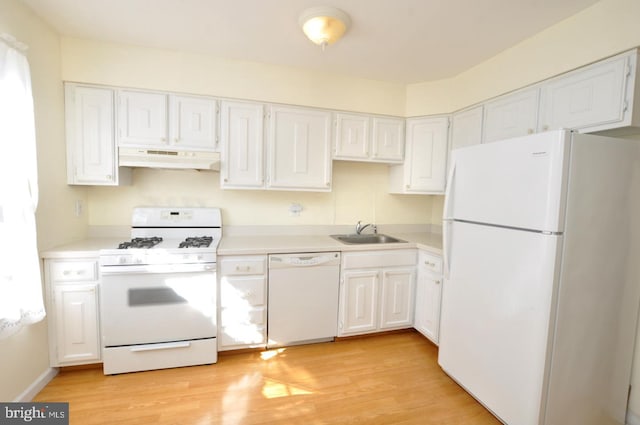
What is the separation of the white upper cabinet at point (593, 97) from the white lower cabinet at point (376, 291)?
1.53 metres

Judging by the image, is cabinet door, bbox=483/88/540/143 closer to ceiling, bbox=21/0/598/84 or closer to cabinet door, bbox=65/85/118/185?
ceiling, bbox=21/0/598/84

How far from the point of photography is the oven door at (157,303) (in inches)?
77.8

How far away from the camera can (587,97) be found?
5.57 feet

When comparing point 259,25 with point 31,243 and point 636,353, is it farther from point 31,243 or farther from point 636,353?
point 636,353

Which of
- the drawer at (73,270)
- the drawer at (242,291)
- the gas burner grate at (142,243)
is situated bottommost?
the drawer at (242,291)

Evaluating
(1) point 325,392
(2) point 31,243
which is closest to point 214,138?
(2) point 31,243

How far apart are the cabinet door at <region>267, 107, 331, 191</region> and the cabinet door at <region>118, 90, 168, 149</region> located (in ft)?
3.00

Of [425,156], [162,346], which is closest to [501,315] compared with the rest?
[425,156]

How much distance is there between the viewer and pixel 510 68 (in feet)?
7.04

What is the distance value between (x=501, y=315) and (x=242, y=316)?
1882mm

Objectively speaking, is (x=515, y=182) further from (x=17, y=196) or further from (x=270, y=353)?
(x=17, y=196)

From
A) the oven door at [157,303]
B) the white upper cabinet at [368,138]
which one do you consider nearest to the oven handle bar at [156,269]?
the oven door at [157,303]

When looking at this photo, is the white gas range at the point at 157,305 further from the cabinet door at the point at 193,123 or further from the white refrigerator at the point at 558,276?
the white refrigerator at the point at 558,276

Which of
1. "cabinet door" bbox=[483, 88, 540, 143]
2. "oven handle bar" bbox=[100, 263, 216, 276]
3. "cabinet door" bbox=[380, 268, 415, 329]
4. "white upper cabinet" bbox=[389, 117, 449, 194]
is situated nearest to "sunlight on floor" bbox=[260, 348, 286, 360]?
"oven handle bar" bbox=[100, 263, 216, 276]
